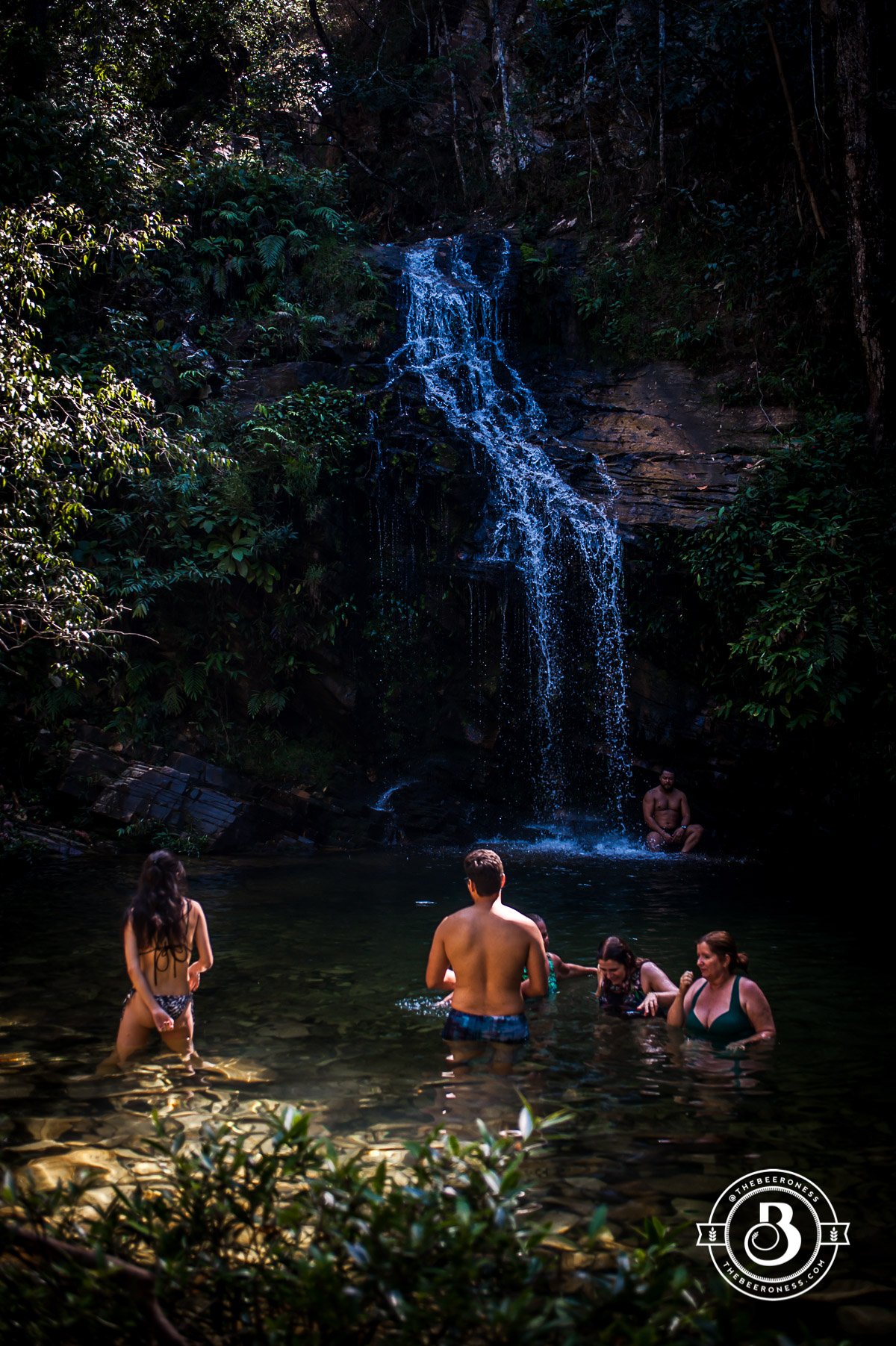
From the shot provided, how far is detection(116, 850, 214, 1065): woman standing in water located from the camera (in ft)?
17.8

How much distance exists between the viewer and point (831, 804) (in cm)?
1284

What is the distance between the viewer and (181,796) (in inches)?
540

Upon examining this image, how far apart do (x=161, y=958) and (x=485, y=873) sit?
2074 mm

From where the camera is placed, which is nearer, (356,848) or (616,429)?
(356,848)

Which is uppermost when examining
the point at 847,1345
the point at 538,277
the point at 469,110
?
the point at 469,110

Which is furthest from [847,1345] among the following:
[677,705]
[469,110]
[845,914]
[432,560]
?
[469,110]

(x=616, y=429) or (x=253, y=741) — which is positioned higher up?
(x=616, y=429)

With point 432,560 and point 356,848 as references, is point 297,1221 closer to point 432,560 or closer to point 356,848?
point 356,848

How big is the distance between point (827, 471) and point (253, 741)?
33.2 ft

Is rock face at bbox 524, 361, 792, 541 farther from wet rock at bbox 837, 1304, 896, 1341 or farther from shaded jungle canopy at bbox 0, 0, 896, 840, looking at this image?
wet rock at bbox 837, 1304, 896, 1341

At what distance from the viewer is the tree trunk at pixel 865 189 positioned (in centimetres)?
1306

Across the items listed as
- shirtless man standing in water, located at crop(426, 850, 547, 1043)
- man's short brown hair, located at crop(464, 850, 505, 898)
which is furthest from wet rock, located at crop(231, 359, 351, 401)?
shirtless man standing in water, located at crop(426, 850, 547, 1043)

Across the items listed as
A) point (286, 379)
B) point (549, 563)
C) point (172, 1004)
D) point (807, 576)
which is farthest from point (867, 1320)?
point (286, 379)

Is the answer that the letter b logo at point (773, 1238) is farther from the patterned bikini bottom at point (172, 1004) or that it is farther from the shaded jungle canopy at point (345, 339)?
the shaded jungle canopy at point (345, 339)
